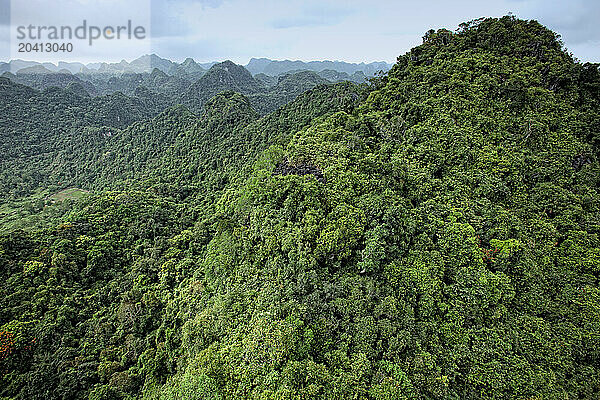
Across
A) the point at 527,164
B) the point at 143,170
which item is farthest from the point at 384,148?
the point at 143,170

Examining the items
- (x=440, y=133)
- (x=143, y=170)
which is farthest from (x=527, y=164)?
(x=143, y=170)

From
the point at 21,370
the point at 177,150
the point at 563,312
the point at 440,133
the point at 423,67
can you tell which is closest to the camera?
the point at 563,312

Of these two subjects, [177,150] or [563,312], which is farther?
[177,150]

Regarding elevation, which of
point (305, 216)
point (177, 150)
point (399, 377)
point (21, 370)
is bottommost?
point (21, 370)

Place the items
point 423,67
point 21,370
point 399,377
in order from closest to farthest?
point 399,377 < point 21,370 < point 423,67

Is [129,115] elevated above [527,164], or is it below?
above

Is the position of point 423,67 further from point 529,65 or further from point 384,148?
point 384,148
